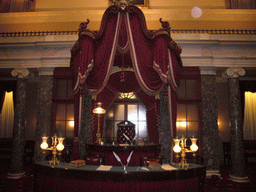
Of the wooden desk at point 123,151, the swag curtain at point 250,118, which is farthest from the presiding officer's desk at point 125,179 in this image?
the swag curtain at point 250,118

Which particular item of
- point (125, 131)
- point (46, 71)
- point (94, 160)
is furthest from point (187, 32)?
point (94, 160)

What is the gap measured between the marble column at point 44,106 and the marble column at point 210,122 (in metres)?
4.81

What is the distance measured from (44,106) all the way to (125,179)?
15.3 ft

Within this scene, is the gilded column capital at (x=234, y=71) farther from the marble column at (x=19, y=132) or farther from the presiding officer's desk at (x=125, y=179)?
the marble column at (x=19, y=132)

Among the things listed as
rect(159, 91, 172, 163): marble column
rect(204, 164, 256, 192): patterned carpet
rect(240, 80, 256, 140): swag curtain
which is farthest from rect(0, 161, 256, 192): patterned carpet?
rect(240, 80, 256, 140): swag curtain

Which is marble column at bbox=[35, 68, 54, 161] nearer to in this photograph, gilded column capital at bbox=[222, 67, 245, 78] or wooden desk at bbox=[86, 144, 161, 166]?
wooden desk at bbox=[86, 144, 161, 166]

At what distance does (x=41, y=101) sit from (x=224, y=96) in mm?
7912

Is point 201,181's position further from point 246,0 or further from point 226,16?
point 246,0

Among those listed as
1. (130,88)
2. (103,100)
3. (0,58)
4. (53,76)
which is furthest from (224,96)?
(0,58)

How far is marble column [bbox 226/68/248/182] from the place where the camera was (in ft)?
19.6

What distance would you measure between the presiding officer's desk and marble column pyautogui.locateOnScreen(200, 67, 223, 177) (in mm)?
3470

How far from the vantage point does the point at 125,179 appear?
2.80m

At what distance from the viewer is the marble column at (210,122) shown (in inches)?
242

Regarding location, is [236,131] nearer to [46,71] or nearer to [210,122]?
[210,122]
